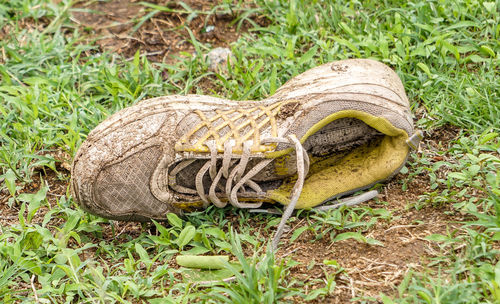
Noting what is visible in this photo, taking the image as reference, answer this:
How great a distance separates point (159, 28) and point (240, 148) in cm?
184

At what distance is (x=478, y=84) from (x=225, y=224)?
1.42 metres

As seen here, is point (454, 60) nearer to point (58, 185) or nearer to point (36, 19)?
point (58, 185)

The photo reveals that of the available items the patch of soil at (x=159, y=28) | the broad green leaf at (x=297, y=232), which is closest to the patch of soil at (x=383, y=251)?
the broad green leaf at (x=297, y=232)

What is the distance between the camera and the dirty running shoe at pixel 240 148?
2.49 metres

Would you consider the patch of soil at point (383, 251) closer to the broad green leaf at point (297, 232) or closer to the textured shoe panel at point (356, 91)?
the broad green leaf at point (297, 232)

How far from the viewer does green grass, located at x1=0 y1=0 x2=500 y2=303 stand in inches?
85.8

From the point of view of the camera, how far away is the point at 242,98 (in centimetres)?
327

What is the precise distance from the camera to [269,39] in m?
3.64

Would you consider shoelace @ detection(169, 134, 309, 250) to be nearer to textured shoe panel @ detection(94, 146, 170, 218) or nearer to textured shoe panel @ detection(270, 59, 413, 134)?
textured shoe panel @ detection(94, 146, 170, 218)

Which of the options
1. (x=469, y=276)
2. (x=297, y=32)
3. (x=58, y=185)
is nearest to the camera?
(x=469, y=276)

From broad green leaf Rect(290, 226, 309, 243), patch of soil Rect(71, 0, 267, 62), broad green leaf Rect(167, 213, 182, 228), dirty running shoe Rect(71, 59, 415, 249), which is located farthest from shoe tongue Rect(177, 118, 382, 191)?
patch of soil Rect(71, 0, 267, 62)

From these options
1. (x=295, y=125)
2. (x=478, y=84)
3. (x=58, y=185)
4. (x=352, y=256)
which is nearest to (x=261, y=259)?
(x=352, y=256)

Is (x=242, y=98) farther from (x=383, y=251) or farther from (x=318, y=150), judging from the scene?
(x=383, y=251)

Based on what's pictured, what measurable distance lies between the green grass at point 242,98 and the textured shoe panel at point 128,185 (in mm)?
150
